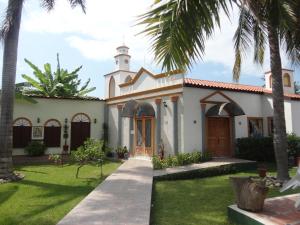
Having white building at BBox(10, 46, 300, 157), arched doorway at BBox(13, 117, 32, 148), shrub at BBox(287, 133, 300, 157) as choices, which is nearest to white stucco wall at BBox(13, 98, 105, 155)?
white building at BBox(10, 46, 300, 157)

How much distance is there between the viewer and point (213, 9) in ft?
16.2

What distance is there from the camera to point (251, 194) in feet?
21.3

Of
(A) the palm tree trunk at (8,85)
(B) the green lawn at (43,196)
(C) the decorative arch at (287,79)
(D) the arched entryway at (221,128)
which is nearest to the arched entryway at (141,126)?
(D) the arched entryway at (221,128)

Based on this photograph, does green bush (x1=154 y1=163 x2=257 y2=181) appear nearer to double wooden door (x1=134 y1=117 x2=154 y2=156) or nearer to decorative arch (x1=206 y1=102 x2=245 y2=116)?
decorative arch (x1=206 y1=102 x2=245 y2=116)

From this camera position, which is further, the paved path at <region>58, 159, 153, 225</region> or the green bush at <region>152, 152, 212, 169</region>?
the green bush at <region>152, 152, 212, 169</region>

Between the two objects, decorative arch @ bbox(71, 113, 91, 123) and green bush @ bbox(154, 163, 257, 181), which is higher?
decorative arch @ bbox(71, 113, 91, 123)

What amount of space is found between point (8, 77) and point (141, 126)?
9167 mm

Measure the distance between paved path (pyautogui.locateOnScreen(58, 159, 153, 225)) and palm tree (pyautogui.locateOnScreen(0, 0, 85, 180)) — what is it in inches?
184

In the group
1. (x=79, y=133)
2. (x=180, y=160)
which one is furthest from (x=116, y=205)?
(x=79, y=133)

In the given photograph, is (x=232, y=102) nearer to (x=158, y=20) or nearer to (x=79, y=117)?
(x=79, y=117)

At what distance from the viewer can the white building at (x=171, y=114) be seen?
1683 cm

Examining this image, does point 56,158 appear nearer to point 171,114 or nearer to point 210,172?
point 171,114

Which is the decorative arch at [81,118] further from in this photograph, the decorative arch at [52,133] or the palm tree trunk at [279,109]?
the palm tree trunk at [279,109]

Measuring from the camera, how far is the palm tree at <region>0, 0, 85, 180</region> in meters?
12.4
